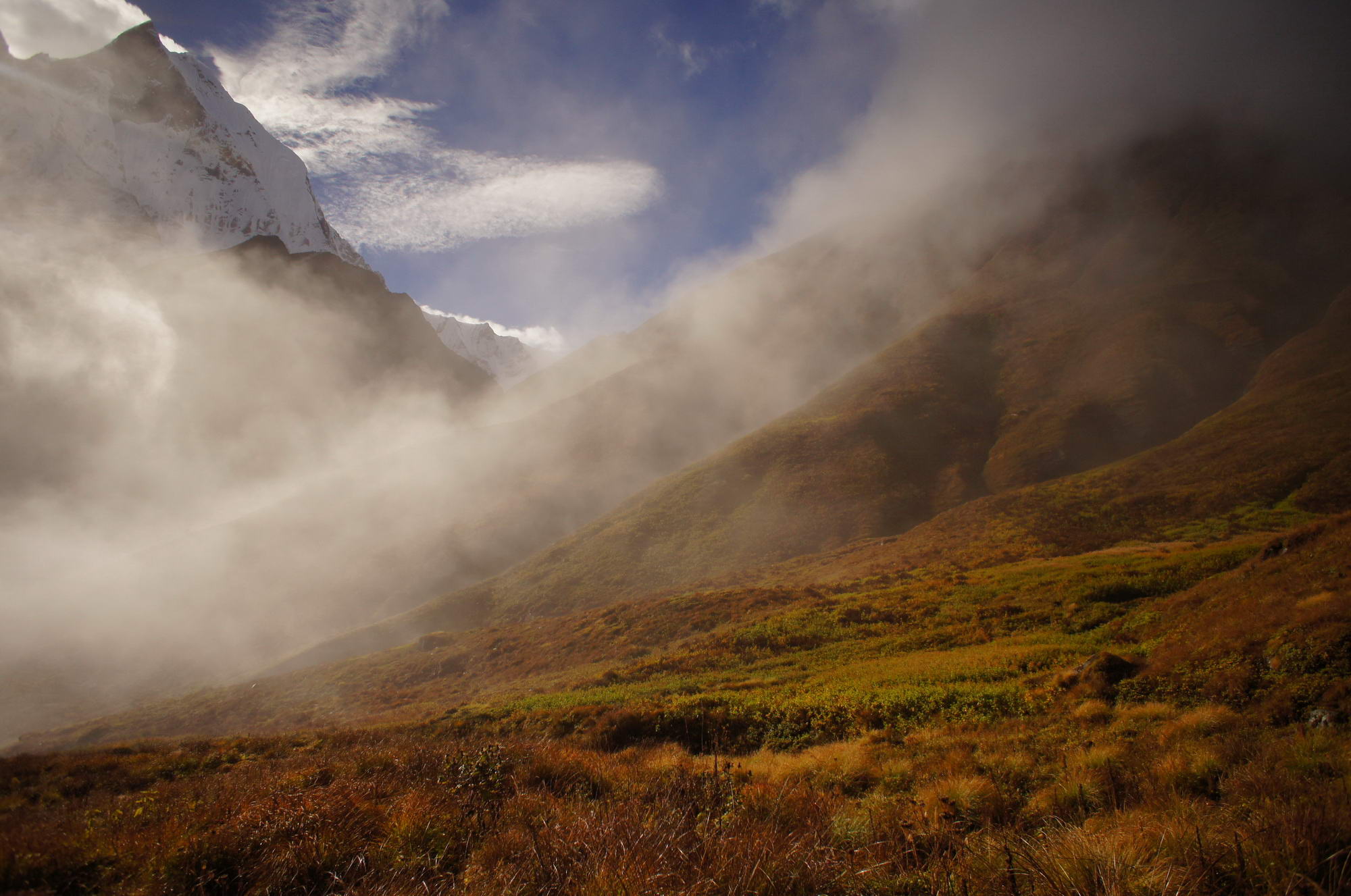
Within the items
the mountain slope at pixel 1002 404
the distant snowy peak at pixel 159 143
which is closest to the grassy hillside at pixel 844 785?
the mountain slope at pixel 1002 404

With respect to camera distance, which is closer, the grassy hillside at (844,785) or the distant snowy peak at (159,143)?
the grassy hillside at (844,785)

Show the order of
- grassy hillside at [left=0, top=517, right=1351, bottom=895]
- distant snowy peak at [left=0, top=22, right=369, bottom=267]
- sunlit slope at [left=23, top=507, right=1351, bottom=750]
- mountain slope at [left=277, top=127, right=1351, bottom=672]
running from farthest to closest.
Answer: distant snowy peak at [left=0, top=22, right=369, bottom=267] < mountain slope at [left=277, top=127, right=1351, bottom=672] < sunlit slope at [left=23, top=507, right=1351, bottom=750] < grassy hillside at [left=0, top=517, right=1351, bottom=895]

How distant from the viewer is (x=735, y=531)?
52344 millimetres

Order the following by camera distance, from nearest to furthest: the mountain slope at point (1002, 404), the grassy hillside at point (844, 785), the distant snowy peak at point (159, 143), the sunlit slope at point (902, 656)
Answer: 1. the grassy hillside at point (844, 785)
2. the sunlit slope at point (902, 656)
3. the mountain slope at point (1002, 404)
4. the distant snowy peak at point (159, 143)

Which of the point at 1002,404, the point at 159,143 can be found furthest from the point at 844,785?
the point at 159,143

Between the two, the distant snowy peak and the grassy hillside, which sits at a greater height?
the distant snowy peak

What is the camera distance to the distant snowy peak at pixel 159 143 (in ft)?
410

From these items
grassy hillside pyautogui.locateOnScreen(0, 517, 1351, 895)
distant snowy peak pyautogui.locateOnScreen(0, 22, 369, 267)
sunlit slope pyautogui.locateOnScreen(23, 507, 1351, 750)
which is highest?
distant snowy peak pyautogui.locateOnScreen(0, 22, 369, 267)

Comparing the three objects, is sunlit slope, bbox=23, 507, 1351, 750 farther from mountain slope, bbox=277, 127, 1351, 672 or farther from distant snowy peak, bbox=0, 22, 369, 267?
distant snowy peak, bbox=0, 22, 369, 267

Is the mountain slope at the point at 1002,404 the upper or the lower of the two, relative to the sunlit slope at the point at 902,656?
upper

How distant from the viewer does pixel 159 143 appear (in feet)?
481

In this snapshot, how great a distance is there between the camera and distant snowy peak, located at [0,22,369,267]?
12506cm

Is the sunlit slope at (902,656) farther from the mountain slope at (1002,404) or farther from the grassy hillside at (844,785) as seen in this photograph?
the mountain slope at (1002,404)

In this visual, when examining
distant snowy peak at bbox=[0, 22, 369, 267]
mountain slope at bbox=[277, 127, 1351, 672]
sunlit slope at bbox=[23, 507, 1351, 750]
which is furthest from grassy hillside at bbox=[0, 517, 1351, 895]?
distant snowy peak at bbox=[0, 22, 369, 267]
